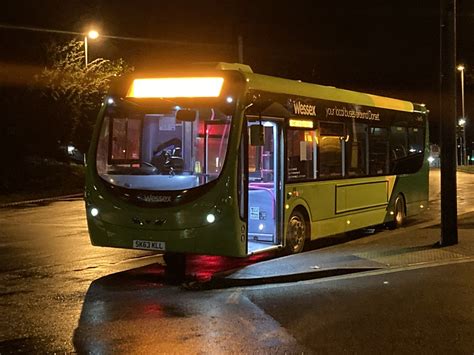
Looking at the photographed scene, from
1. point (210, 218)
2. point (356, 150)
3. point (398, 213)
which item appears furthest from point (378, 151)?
point (210, 218)

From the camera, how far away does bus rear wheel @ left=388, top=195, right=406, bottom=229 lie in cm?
1658

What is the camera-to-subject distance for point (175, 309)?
846cm

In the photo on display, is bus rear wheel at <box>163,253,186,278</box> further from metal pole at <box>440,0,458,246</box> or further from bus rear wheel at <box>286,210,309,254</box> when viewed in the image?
metal pole at <box>440,0,458,246</box>

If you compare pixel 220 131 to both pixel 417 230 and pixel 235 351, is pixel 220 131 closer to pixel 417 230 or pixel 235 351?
pixel 235 351

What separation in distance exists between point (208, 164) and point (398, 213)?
7.65 m

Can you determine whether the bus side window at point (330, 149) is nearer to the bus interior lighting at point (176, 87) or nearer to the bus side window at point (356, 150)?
the bus side window at point (356, 150)

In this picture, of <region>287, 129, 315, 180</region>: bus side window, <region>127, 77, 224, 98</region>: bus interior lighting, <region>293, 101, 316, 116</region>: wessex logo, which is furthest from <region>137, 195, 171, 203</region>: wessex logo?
<region>293, 101, 316, 116</region>: wessex logo

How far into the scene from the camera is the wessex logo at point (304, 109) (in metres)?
12.2

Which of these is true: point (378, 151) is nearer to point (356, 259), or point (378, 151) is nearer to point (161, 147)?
point (356, 259)

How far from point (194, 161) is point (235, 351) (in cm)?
456

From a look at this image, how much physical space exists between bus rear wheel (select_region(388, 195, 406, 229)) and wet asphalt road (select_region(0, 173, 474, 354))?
18.4 ft

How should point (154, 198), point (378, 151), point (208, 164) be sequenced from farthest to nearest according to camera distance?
point (378, 151)
point (208, 164)
point (154, 198)

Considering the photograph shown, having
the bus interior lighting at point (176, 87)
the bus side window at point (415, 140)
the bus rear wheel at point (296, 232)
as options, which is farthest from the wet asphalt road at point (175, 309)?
the bus side window at point (415, 140)

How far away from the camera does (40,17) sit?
107 feet
